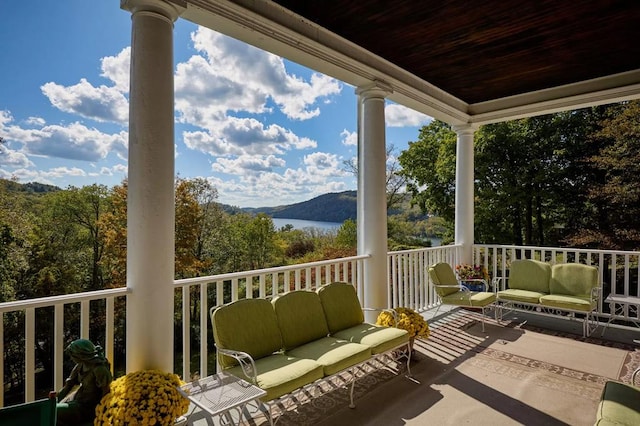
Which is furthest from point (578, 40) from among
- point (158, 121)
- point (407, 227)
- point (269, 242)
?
point (269, 242)

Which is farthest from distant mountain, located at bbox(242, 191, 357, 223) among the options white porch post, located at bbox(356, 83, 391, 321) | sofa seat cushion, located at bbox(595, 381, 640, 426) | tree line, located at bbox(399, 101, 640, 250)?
sofa seat cushion, located at bbox(595, 381, 640, 426)

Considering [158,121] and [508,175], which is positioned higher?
[508,175]

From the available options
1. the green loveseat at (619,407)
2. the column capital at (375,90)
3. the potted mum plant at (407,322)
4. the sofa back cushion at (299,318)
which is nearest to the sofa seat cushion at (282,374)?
the sofa back cushion at (299,318)

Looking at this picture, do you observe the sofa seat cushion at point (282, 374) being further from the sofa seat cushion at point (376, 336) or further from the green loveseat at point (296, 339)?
the sofa seat cushion at point (376, 336)

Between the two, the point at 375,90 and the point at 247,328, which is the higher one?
the point at 375,90

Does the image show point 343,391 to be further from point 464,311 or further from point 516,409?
point 464,311

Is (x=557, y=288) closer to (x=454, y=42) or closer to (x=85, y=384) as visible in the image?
(x=454, y=42)

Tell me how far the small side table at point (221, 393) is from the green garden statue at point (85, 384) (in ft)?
1.44

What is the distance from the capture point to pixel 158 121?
7.93ft

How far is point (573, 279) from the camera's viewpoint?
191 inches

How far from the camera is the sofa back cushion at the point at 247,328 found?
8.63ft

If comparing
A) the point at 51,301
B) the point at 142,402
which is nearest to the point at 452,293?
the point at 142,402

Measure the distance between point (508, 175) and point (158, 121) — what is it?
11721mm

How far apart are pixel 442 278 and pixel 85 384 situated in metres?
4.28
